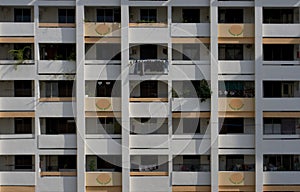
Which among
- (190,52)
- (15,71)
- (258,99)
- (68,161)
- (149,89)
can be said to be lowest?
(68,161)

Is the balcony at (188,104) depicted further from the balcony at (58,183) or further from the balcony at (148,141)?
the balcony at (58,183)

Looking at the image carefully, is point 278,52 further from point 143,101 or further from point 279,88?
point 143,101

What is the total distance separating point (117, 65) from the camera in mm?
9219

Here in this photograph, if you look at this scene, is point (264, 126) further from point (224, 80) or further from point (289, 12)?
point (289, 12)

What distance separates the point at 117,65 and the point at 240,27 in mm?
2661

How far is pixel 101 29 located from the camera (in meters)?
9.19

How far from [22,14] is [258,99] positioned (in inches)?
208

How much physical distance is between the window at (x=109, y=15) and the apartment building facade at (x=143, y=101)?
6.1 inches

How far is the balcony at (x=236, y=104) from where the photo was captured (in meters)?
9.27

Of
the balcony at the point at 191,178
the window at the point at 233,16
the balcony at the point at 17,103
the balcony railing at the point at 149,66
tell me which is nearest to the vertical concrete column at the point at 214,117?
the balcony at the point at 191,178

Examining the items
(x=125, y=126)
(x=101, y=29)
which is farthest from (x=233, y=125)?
(x=101, y=29)

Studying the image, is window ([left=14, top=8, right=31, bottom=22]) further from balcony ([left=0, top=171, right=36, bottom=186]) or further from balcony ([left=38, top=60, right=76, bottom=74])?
balcony ([left=0, top=171, right=36, bottom=186])

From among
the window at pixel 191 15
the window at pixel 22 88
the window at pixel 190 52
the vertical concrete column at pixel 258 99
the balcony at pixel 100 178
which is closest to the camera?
the vertical concrete column at pixel 258 99

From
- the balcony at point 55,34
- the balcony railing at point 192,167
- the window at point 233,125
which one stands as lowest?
the balcony railing at point 192,167
